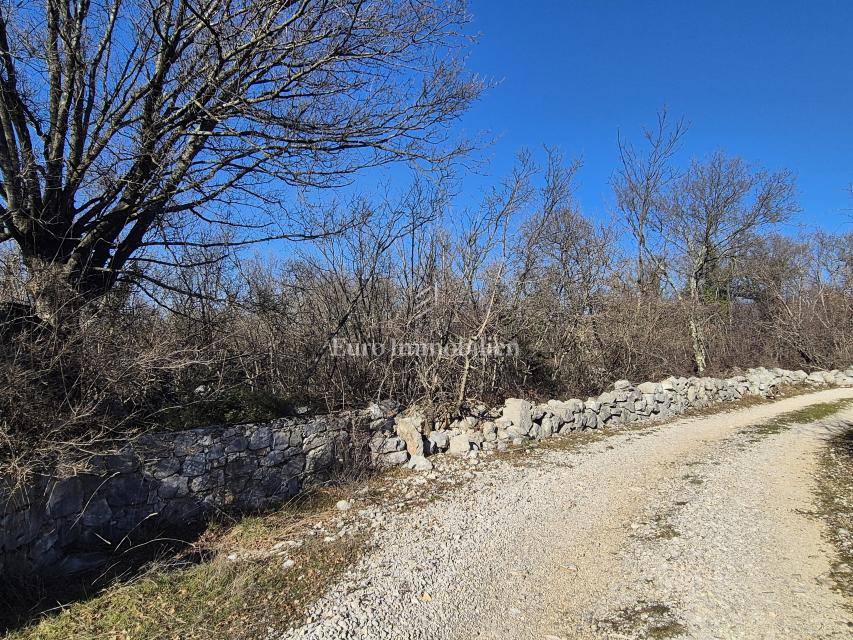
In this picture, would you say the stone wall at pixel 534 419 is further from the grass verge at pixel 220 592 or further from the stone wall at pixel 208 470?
the grass verge at pixel 220 592

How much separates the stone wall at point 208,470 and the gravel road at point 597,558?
81 cm

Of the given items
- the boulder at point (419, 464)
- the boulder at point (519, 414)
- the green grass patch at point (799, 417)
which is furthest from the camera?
the green grass patch at point (799, 417)

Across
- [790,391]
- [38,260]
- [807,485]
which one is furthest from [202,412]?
[790,391]

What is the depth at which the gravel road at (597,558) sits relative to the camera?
2.96 metres

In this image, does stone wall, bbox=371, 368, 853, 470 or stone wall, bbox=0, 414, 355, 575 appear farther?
stone wall, bbox=371, 368, 853, 470

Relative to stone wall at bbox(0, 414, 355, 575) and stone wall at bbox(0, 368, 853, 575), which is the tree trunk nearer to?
stone wall at bbox(0, 368, 853, 575)

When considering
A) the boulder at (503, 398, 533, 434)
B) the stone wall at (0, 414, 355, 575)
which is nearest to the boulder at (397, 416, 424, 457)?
the stone wall at (0, 414, 355, 575)

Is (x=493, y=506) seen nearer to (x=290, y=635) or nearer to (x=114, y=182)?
(x=290, y=635)

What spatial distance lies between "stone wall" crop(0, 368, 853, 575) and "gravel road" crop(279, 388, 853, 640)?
32.0 inches

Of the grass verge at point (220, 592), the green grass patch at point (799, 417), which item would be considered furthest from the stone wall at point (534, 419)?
the grass verge at point (220, 592)

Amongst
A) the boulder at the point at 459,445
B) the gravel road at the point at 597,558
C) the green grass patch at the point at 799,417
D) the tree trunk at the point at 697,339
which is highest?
the tree trunk at the point at 697,339

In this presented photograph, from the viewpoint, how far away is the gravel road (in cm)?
296

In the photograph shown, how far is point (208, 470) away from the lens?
4.76 metres

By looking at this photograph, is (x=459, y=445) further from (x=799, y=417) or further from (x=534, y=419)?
(x=799, y=417)
